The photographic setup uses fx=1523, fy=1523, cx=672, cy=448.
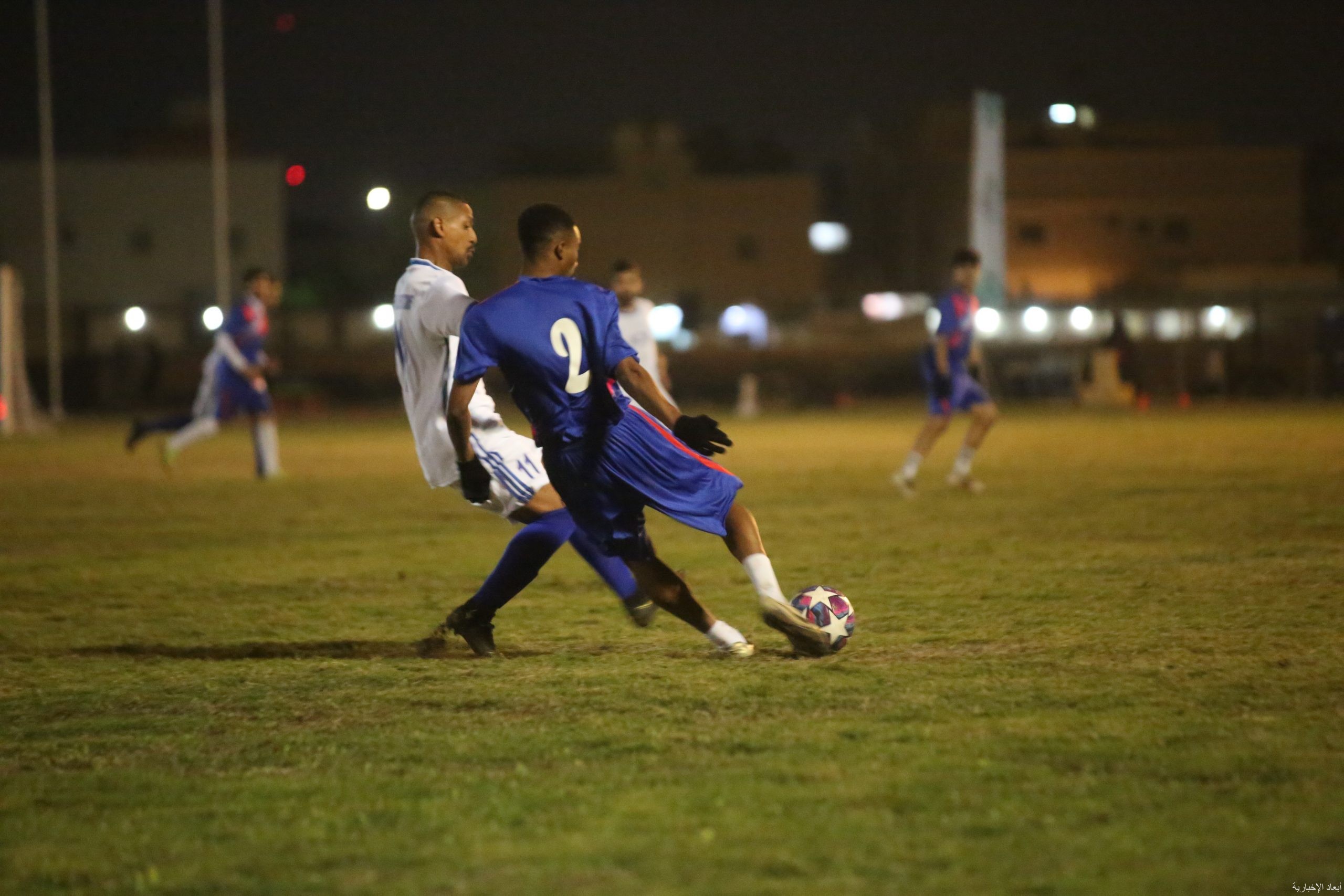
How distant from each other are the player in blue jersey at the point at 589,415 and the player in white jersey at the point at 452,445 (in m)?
0.36

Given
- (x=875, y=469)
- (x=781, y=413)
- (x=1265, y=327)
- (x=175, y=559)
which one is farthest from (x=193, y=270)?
(x=175, y=559)

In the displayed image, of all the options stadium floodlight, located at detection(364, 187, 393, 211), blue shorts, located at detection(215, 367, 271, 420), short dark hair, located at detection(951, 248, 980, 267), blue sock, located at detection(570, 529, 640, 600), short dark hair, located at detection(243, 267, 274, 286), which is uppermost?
stadium floodlight, located at detection(364, 187, 393, 211)

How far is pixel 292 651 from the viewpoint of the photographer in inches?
265

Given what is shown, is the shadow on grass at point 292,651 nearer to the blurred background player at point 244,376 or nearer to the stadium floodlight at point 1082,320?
the blurred background player at point 244,376

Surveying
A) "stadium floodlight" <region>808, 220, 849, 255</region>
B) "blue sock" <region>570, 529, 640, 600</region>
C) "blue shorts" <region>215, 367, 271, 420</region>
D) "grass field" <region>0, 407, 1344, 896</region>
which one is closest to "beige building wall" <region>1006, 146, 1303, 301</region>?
"stadium floodlight" <region>808, 220, 849, 255</region>

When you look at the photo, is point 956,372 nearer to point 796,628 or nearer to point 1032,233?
point 796,628

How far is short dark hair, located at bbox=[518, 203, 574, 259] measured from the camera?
19.1 feet

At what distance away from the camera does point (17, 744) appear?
16.4 ft

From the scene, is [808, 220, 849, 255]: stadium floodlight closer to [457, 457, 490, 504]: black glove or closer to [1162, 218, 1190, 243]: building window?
[1162, 218, 1190, 243]: building window

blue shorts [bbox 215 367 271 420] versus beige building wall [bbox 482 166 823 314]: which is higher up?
beige building wall [bbox 482 166 823 314]

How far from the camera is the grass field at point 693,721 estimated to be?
364 centimetres

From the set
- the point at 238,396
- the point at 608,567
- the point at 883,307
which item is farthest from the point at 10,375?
the point at 883,307

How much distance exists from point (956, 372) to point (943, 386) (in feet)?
0.64

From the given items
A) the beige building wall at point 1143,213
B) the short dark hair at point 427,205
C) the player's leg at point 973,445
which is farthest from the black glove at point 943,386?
the beige building wall at point 1143,213
